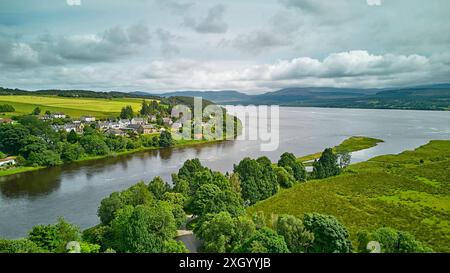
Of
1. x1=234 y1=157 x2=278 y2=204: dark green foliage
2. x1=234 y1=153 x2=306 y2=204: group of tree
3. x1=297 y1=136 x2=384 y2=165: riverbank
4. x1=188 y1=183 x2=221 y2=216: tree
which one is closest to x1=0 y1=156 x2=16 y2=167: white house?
x1=234 y1=153 x2=306 y2=204: group of tree

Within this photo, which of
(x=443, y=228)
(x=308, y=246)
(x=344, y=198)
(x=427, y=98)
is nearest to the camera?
(x=308, y=246)

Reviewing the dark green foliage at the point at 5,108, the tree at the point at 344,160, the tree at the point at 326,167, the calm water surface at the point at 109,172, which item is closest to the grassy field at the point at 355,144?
the calm water surface at the point at 109,172

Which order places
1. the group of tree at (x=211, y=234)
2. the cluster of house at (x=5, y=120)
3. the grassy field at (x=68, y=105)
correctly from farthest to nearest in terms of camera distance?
1. the grassy field at (x=68, y=105)
2. the cluster of house at (x=5, y=120)
3. the group of tree at (x=211, y=234)

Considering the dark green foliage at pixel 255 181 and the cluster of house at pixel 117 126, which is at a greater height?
the cluster of house at pixel 117 126

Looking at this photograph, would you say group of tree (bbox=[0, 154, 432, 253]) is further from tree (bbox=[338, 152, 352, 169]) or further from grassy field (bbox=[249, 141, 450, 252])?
tree (bbox=[338, 152, 352, 169])

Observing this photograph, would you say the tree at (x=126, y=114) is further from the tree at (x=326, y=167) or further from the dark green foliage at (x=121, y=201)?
the dark green foliage at (x=121, y=201)
